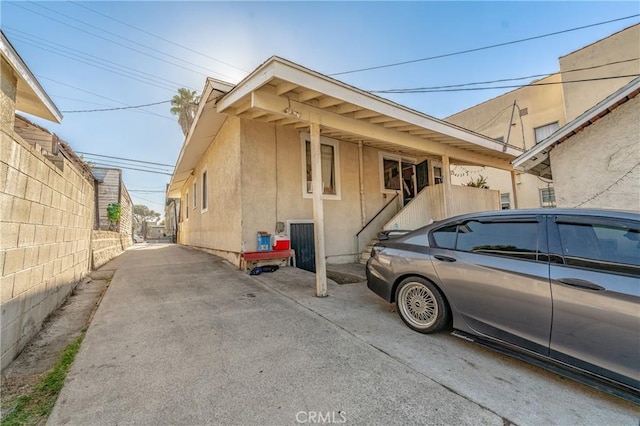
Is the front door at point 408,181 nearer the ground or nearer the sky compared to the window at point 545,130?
nearer the ground

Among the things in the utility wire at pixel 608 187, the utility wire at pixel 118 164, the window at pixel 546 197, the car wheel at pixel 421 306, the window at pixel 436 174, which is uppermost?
the utility wire at pixel 118 164

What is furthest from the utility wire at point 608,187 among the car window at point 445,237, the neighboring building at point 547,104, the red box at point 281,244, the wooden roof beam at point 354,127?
the red box at point 281,244

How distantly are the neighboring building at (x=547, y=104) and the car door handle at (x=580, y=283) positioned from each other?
9421mm

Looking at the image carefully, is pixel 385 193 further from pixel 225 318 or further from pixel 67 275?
pixel 67 275

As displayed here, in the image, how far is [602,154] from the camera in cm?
494

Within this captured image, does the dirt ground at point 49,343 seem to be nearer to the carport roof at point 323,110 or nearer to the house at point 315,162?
the house at point 315,162

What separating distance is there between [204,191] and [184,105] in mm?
13605

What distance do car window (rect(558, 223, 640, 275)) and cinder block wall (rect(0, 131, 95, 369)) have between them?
5063mm

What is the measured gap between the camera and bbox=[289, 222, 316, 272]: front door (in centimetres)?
724

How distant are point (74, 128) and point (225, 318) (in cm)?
1301

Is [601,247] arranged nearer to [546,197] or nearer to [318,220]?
[318,220]

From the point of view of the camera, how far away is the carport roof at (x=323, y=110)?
4236mm

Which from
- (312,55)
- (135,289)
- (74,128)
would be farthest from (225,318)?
(74,128)

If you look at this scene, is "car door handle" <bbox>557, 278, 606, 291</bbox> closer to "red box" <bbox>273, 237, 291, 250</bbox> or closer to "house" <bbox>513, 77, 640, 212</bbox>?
"house" <bbox>513, 77, 640, 212</bbox>
